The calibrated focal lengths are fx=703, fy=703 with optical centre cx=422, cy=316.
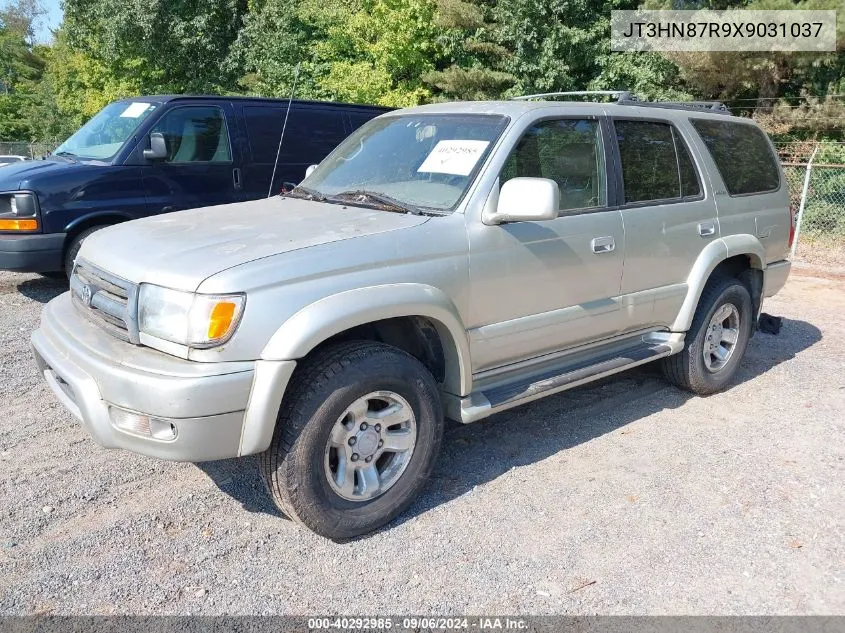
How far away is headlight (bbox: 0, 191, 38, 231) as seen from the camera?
637 centimetres

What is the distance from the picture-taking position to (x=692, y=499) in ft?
11.9

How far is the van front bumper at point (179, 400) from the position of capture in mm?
2674

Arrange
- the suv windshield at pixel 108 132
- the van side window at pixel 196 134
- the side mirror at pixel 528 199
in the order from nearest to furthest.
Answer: the side mirror at pixel 528 199, the suv windshield at pixel 108 132, the van side window at pixel 196 134

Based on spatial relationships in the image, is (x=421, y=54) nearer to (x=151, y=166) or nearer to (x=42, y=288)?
(x=151, y=166)

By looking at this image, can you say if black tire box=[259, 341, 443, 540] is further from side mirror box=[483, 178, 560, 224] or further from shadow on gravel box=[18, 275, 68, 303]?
shadow on gravel box=[18, 275, 68, 303]

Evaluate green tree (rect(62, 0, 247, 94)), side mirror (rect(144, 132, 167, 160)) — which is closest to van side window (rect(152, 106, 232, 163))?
side mirror (rect(144, 132, 167, 160))

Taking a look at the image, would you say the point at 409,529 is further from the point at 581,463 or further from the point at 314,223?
the point at 314,223

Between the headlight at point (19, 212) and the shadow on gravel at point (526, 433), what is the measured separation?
388 cm

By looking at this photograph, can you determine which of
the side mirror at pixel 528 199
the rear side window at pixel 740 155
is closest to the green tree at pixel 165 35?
the rear side window at pixel 740 155

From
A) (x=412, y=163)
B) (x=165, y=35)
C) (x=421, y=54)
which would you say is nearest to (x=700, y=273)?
(x=412, y=163)

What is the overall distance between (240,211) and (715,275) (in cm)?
331

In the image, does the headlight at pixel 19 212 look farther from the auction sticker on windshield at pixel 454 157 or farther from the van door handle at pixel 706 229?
the van door handle at pixel 706 229

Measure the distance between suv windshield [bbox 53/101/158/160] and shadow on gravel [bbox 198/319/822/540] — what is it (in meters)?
4.54

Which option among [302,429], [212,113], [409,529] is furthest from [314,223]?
[212,113]
